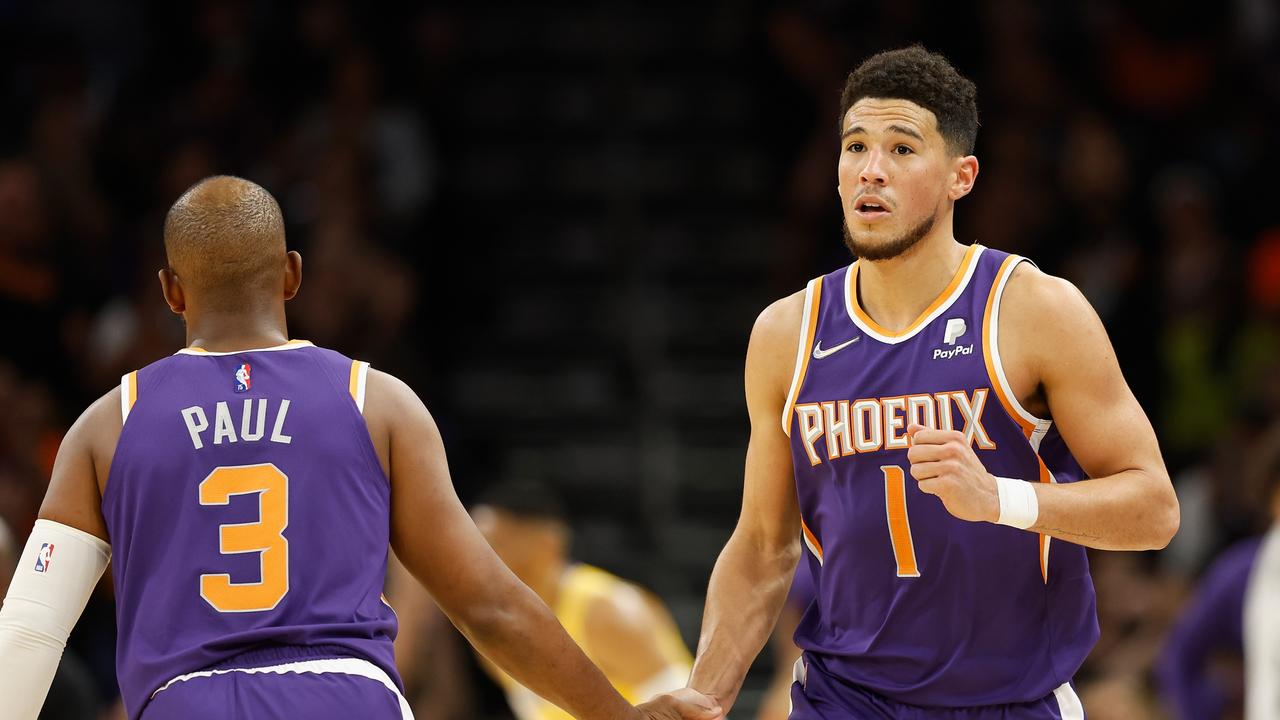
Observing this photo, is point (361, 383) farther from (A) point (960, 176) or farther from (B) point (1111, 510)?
(B) point (1111, 510)

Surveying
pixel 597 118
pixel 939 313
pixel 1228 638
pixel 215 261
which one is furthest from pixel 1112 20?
pixel 215 261

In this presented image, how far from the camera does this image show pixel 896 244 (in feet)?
17.4

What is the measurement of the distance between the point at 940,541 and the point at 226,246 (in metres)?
2.06

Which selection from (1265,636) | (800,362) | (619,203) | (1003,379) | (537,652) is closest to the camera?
(537,652)

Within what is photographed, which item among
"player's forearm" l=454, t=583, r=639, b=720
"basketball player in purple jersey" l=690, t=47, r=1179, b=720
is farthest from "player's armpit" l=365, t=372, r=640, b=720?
"basketball player in purple jersey" l=690, t=47, r=1179, b=720

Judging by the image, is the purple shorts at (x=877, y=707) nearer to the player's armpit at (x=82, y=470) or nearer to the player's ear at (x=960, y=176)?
the player's ear at (x=960, y=176)

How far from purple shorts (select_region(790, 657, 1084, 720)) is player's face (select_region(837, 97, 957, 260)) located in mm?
1226

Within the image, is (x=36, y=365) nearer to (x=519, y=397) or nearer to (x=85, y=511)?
(x=519, y=397)

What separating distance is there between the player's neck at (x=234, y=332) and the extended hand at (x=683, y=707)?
1.53 m

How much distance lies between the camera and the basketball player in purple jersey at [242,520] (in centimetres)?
446

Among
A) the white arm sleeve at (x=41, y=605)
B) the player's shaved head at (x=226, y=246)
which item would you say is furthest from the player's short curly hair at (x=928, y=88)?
the white arm sleeve at (x=41, y=605)

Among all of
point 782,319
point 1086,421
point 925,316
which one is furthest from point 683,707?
point 1086,421

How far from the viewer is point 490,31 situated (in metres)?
14.7

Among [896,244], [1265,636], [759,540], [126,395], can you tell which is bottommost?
[1265,636]
